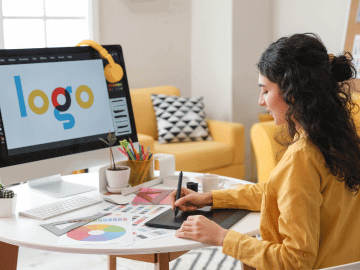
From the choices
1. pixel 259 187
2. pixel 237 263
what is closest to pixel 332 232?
pixel 259 187

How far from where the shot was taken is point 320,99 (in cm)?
97

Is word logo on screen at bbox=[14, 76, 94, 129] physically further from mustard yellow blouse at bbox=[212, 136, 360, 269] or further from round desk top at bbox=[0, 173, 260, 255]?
mustard yellow blouse at bbox=[212, 136, 360, 269]

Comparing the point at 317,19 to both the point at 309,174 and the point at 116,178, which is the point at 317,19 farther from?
the point at 309,174

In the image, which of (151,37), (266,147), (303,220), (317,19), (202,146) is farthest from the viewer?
(151,37)

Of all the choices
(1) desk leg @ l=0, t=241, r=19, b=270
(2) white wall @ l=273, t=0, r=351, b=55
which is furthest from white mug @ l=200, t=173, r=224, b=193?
(2) white wall @ l=273, t=0, r=351, b=55

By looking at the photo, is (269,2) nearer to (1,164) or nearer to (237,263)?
(237,263)

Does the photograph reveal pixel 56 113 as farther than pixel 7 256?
Yes

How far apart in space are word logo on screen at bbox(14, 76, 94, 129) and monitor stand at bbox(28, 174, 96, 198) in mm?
218

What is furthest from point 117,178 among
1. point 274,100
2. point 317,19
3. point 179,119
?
point 317,19

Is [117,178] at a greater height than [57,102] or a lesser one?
lesser

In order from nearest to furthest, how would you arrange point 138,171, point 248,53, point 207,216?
point 207,216
point 138,171
point 248,53

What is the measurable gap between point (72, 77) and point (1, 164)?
0.39 meters

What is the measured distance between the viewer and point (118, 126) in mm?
1689

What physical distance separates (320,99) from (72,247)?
0.66 m
